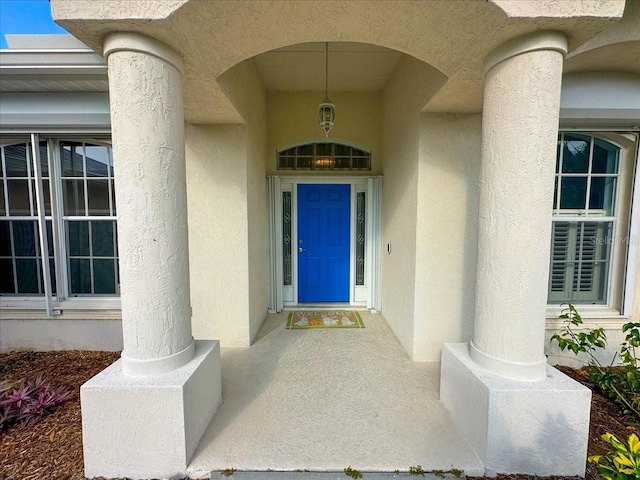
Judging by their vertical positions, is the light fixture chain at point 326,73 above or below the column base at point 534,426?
above

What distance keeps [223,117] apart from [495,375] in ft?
11.0

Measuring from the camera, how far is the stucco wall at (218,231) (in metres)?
3.46

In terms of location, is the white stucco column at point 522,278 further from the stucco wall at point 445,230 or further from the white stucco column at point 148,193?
the white stucco column at point 148,193

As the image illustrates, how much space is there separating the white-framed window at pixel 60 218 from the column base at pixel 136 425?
2.34m

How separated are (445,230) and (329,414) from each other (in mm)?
2098

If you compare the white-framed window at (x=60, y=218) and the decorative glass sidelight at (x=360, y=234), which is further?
the decorative glass sidelight at (x=360, y=234)

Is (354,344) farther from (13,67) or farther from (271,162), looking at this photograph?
(13,67)

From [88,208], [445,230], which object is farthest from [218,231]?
[445,230]

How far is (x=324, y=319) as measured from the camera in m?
4.51

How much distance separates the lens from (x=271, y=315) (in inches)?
185

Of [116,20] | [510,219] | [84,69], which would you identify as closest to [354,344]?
[510,219]

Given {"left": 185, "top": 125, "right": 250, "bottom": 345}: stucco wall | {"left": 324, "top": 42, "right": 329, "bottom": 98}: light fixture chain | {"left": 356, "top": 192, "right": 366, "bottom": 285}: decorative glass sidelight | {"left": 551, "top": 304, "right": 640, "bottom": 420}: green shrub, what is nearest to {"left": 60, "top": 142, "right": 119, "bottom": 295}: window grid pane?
{"left": 185, "top": 125, "right": 250, "bottom": 345}: stucco wall

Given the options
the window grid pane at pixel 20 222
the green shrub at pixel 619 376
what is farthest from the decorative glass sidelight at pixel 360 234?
the window grid pane at pixel 20 222

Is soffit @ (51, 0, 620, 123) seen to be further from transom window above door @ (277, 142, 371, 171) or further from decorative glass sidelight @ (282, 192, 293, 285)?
decorative glass sidelight @ (282, 192, 293, 285)
